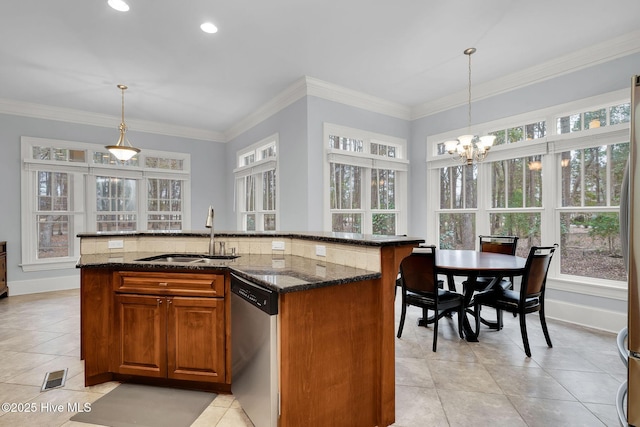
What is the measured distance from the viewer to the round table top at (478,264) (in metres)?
2.70

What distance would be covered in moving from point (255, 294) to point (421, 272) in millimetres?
1758

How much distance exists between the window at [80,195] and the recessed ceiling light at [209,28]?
12.3 ft

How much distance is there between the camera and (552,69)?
12.3 ft

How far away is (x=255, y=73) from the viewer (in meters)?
4.03

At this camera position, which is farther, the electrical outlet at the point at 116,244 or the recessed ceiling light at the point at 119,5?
the electrical outlet at the point at 116,244

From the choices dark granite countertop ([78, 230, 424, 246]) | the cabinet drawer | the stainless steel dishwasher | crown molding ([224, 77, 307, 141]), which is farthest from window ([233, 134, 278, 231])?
the stainless steel dishwasher

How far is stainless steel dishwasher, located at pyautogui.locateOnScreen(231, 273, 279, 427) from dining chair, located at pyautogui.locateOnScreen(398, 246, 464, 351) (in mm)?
1523

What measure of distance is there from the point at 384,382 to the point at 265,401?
2.27 ft

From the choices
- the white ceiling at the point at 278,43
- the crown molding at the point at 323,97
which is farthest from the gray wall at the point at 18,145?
the crown molding at the point at 323,97

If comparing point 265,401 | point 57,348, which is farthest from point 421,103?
point 57,348

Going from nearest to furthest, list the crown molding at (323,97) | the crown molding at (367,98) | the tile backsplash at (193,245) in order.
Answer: the tile backsplash at (193,245), the crown molding at (367,98), the crown molding at (323,97)

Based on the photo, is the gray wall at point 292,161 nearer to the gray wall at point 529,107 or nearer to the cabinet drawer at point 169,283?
the gray wall at point 529,107

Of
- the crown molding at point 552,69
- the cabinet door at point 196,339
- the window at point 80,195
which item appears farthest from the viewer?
the window at point 80,195

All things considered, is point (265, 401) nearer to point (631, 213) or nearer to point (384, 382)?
point (384, 382)
